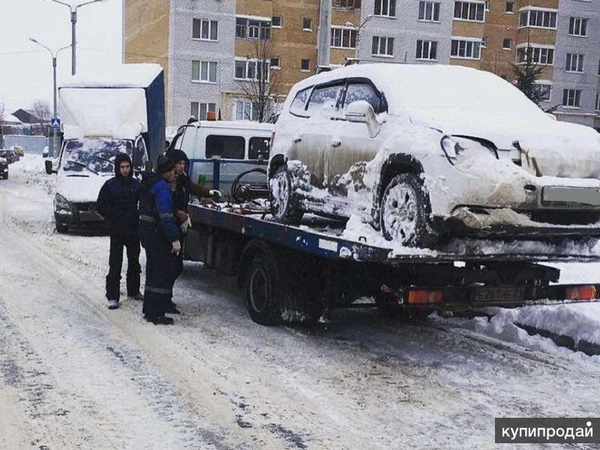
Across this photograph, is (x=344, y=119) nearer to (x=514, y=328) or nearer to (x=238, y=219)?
(x=238, y=219)

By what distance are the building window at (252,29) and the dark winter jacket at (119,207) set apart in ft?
135

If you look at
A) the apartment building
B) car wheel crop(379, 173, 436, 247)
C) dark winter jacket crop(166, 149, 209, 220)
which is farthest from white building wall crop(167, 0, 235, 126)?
car wheel crop(379, 173, 436, 247)

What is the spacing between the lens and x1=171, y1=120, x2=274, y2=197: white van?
10859 millimetres

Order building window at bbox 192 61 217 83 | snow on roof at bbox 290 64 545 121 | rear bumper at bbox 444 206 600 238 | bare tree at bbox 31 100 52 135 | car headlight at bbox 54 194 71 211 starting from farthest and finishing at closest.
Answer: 1. bare tree at bbox 31 100 52 135
2. building window at bbox 192 61 217 83
3. car headlight at bbox 54 194 71 211
4. snow on roof at bbox 290 64 545 121
5. rear bumper at bbox 444 206 600 238

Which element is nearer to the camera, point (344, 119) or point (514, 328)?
point (344, 119)

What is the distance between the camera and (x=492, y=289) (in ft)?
19.5

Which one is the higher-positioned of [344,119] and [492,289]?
[344,119]

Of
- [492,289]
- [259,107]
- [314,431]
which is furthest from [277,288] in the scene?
[259,107]

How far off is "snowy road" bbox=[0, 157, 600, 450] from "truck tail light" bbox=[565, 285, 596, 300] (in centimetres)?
58

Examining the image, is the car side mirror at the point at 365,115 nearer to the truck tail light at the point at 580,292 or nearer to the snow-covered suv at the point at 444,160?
Answer: the snow-covered suv at the point at 444,160

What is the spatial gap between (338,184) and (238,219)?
1363mm

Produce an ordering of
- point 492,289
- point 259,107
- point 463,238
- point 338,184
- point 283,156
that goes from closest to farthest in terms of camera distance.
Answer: point 463,238 → point 492,289 → point 338,184 → point 283,156 → point 259,107

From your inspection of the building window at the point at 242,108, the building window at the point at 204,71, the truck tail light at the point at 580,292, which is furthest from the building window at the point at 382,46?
the truck tail light at the point at 580,292

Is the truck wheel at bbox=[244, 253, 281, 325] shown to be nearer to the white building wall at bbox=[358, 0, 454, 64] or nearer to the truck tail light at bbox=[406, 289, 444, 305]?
the truck tail light at bbox=[406, 289, 444, 305]
